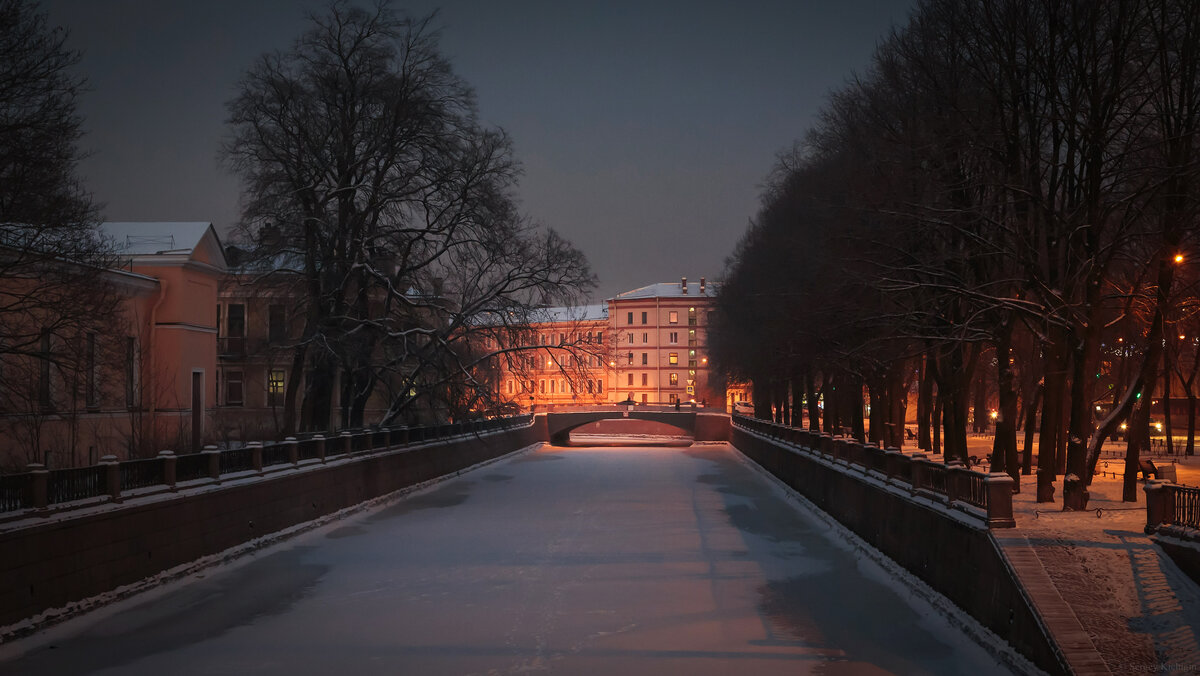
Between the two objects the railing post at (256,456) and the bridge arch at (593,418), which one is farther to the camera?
the bridge arch at (593,418)

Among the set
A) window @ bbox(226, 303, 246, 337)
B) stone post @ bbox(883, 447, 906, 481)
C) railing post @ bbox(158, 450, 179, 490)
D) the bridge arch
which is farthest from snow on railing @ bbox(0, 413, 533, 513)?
the bridge arch

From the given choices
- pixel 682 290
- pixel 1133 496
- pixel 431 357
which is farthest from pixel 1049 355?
pixel 682 290

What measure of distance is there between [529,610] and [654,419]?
2963 inches

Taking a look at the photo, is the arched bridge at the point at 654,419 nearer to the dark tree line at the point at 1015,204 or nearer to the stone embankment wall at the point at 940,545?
the dark tree line at the point at 1015,204

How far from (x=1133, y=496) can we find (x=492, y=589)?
1278 centimetres

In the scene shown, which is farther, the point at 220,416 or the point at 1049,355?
the point at 220,416

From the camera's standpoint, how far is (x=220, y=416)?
50.1 m

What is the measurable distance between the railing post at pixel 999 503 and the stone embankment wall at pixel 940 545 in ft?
0.81

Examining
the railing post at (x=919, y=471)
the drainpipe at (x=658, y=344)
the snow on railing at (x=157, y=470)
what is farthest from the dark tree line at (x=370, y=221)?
the drainpipe at (x=658, y=344)

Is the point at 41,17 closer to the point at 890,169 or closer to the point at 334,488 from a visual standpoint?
the point at 334,488

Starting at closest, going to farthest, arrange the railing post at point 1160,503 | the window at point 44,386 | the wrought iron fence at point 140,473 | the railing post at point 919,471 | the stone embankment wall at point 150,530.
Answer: the railing post at point 1160,503, the stone embankment wall at point 150,530, the wrought iron fence at point 140,473, the railing post at point 919,471, the window at point 44,386

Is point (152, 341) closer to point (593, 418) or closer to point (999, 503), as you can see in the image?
point (999, 503)

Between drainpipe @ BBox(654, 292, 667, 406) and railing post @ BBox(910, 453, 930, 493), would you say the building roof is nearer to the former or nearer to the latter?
railing post @ BBox(910, 453, 930, 493)

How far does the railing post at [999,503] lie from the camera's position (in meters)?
16.5
